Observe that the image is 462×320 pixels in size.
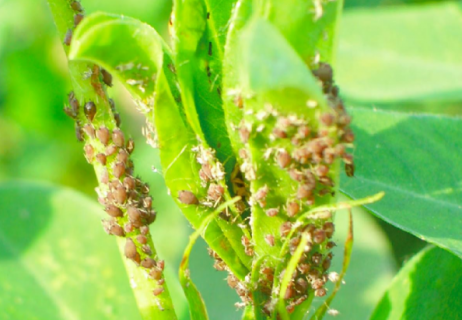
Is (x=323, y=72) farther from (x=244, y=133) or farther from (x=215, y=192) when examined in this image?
(x=215, y=192)

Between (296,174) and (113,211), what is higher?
(296,174)

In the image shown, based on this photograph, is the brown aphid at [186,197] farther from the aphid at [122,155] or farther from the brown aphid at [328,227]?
the brown aphid at [328,227]

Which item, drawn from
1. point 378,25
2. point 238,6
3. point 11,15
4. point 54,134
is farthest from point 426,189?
point 11,15

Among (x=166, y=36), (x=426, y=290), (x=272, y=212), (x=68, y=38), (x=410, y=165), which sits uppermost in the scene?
(x=68, y=38)

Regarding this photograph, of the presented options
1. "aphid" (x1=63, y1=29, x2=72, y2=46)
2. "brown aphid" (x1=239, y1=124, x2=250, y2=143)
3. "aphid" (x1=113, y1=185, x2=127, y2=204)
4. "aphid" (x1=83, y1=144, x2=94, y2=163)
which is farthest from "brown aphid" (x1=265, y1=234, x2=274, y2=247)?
"aphid" (x1=63, y1=29, x2=72, y2=46)

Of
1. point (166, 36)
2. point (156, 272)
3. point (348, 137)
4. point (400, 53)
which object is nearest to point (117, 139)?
point (156, 272)

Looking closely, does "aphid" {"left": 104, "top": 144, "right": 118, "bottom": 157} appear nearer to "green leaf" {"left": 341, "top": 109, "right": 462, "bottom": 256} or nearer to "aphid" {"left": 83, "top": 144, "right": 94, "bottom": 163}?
"aphid" {"left": 83, "top": 144, "right": 94, "bottom": 163}

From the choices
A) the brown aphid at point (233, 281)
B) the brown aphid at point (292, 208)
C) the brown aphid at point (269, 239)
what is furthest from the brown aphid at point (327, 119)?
the brown aphid at point (233, 281)
